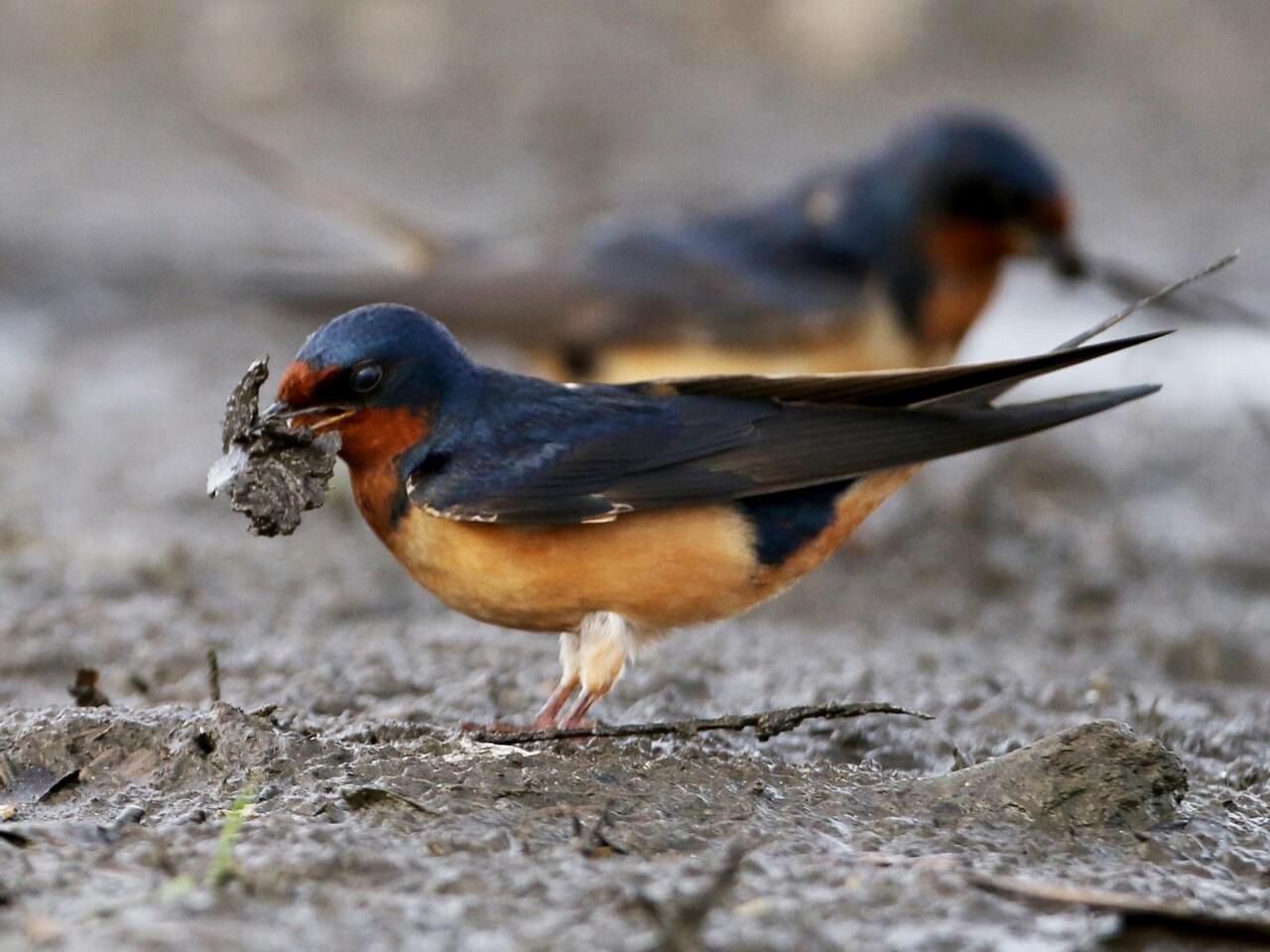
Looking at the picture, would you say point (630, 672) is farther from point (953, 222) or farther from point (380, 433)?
point (953, 222)

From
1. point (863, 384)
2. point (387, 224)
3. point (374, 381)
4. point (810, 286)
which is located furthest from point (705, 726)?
point (387, 224)

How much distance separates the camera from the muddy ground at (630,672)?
9.66 ft

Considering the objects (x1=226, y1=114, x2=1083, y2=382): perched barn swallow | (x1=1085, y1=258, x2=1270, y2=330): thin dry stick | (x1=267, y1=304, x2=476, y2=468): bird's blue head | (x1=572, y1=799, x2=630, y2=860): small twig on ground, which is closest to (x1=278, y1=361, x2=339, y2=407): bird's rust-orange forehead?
(x1=267, y1=304, x2=476, y2=468): bird's blue head

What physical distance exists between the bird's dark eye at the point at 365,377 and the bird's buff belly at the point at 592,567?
0.90 ft

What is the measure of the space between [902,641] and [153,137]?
8.39 m

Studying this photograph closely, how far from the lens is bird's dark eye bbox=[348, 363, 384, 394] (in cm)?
405

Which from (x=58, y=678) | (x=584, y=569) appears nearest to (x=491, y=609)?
(x=584, y=569)

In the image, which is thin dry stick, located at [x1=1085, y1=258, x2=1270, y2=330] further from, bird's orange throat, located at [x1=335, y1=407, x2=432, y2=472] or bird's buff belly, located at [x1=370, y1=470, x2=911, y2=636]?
bird's orange throat, located at [x1=335, y1=407, x2=432, y2=472]

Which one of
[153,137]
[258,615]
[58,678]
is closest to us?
[58,678]

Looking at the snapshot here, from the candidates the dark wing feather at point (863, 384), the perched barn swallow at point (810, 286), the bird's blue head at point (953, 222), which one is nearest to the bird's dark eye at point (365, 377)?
the dark wing feather at point (863, 384)

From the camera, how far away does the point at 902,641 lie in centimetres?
571

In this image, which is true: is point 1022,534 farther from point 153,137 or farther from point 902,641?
point 153,137

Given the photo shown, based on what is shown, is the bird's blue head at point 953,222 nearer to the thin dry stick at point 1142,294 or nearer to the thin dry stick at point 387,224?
the thin dry stick at point 1142,294

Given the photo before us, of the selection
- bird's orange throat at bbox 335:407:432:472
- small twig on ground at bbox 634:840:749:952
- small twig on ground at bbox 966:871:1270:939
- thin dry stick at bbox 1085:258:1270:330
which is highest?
thin dry stick at bbox 1085:258:1270:330
